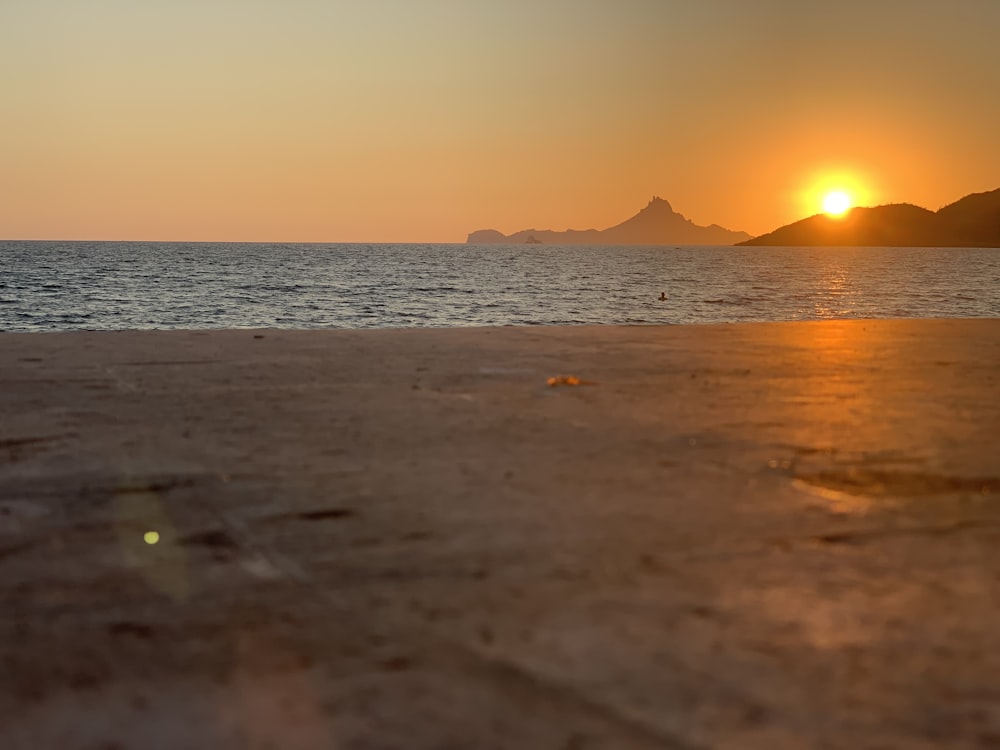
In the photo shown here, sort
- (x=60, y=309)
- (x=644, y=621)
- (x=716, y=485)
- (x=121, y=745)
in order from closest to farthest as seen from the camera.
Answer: (x=121, y=745), (x=644, y=621), (x=716, y=485), (x=60, y=309)

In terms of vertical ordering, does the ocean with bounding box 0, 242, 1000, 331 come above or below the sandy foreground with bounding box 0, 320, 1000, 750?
below

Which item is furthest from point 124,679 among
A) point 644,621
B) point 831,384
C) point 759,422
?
point 831,384

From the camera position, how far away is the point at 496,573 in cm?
222

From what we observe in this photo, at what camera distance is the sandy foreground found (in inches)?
61.0

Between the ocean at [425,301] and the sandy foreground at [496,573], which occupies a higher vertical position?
the sandy foreground at [496,573]

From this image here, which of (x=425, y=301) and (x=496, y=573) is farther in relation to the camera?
(x=425, y=301)

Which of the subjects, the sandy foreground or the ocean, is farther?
the ocean

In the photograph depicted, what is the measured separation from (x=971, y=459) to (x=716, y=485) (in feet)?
3.83

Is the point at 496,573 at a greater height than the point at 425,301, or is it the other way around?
the point at 496,573

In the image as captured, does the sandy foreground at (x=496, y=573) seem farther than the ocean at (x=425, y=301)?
No

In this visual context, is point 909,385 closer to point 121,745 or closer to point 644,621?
point 644,621

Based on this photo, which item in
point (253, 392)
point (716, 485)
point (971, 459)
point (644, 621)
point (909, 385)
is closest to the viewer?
point (644, 621)

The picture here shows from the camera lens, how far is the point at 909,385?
5715 mm

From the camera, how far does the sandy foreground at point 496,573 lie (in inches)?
61.0
